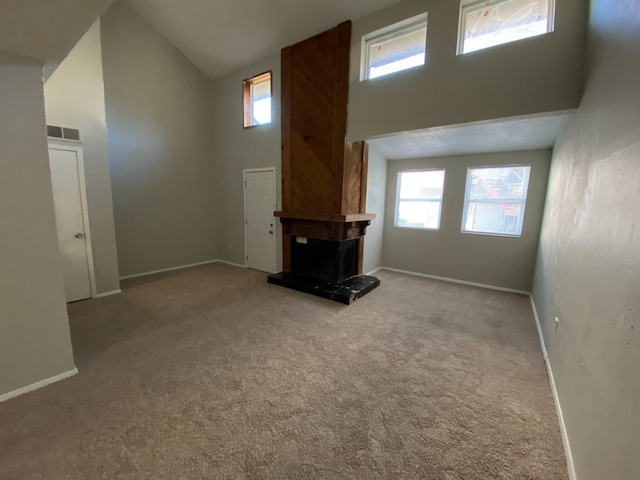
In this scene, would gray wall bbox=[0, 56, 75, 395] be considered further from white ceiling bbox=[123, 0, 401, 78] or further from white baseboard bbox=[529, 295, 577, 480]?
white baseboard bbox=[529, 295, 577, 480]

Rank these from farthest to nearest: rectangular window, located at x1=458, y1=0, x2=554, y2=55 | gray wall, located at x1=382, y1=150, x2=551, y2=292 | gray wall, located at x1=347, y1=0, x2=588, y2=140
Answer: gray wall, located at x1=382, y1=150, x2=551, y2=292 < rectangular window, located at x1=458, y1=0, x2=554, y2=55 < gray wall, located at x1=347, y1=0, x2=588, y2=140

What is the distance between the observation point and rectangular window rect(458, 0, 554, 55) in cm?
259

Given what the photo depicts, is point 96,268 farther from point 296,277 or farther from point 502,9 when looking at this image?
point 502,9

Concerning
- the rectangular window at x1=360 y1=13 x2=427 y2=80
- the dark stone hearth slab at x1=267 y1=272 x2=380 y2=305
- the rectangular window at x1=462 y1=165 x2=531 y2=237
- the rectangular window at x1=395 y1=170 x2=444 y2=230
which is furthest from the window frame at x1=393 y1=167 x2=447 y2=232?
the rectangular window at x1=360 y1=13 x2=427 y2=80

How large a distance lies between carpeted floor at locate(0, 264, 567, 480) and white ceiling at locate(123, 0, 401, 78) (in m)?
4.17

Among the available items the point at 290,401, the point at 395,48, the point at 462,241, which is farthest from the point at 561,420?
the point at 395,48

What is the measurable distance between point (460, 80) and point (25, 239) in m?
4.17

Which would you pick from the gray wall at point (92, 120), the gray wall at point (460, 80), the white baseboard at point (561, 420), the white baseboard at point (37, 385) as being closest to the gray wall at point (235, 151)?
the gray wall at point (460, 80)

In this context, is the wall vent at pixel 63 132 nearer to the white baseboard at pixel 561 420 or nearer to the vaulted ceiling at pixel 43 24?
the vaulted ceiling at pixel 43 24

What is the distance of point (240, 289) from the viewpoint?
411 centimetres

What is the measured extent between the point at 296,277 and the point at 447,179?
128 inches

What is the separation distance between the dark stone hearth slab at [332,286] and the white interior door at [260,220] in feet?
2.51

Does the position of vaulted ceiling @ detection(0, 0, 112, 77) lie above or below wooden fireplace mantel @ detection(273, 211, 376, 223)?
above

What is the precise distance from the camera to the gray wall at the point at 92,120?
3.27 meters
